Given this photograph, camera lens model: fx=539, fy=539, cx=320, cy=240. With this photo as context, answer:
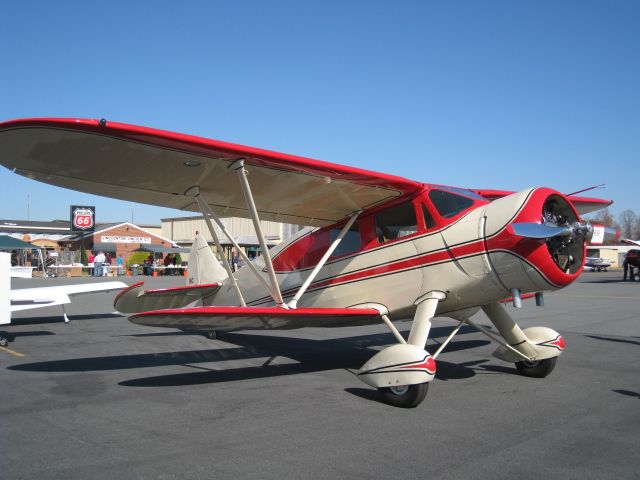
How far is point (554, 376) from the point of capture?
A: 7.48 meters

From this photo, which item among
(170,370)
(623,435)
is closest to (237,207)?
(170,370)

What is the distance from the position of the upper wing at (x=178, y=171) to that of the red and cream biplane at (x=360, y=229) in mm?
19

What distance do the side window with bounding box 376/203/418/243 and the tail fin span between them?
427 centimetres

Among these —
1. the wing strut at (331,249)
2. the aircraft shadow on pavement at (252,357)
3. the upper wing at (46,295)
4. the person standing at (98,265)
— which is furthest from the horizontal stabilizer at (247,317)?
the person standing at (98,265)

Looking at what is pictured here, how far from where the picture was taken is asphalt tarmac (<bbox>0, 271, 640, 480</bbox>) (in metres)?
4.02

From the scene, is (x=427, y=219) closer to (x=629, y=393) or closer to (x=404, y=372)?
(x=404, y=372)

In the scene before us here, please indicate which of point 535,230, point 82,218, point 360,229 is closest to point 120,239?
point 82,218

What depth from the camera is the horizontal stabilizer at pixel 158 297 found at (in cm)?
977

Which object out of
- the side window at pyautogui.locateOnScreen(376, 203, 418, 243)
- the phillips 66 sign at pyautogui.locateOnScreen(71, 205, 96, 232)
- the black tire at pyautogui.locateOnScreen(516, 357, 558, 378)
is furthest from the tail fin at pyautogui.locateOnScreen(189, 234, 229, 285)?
the phillips 66 sign at pyautogui.locateOnScreen(71, 205, 96, 232)

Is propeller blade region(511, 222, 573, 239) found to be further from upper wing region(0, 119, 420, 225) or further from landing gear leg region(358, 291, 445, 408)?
upper wing region(0, 119, 420, 225)

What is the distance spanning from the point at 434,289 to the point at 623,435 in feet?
8.46

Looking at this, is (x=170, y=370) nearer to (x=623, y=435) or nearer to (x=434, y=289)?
(x=434, y=289)

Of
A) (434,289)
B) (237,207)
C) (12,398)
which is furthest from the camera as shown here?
(237,207)

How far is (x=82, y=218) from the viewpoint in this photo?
192ft
